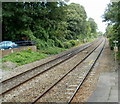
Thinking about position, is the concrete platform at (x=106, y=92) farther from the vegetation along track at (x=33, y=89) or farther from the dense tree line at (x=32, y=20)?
the dense tree line at (x=32, y=20)

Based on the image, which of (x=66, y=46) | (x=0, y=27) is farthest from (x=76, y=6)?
(x=0, y=27)

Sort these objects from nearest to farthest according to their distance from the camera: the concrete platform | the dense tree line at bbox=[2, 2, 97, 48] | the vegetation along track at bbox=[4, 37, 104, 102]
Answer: the concrete platform → the vegetation along track at bbox=[4, 37, 104, 102] → the dense tree line at bbox=[2, 2, 97, 48]

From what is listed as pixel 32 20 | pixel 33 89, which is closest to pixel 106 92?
pixel 33 89

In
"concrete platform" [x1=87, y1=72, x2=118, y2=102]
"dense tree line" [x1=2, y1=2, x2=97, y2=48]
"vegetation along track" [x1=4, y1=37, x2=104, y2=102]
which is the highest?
"dense tree line" [x1=2, y1=2, x2=97, y2=48]

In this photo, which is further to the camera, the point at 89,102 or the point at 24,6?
the point at 24,6

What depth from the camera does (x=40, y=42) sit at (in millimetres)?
30516

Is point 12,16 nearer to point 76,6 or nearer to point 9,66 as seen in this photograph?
point 9,66

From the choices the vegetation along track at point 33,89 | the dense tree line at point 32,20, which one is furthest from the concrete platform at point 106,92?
the dense tree line at point 32,20

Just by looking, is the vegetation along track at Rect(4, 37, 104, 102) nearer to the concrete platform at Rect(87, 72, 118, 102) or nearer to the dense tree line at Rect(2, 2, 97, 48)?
the concrete platform at Rect(87, 72, 118, 102)

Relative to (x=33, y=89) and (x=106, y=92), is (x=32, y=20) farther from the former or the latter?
(x=106, y=92)

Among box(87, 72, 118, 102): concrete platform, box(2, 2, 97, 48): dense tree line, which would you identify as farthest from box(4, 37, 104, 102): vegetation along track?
box(2, 2, 97, 48): dense tree line

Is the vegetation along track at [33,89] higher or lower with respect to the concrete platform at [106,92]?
lower

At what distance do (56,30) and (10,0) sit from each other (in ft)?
37.9

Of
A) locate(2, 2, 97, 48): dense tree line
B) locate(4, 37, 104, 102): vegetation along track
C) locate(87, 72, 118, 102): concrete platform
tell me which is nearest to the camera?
locate(87, 72, 118, 102): concrete platform
